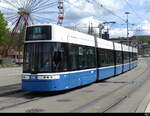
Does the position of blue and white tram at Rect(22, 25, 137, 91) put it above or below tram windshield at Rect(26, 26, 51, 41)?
below

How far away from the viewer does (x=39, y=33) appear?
47.8 feet

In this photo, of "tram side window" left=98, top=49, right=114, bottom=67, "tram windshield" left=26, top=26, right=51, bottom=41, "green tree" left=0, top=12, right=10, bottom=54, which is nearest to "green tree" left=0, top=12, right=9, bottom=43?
"green tree" left=0, top=12, right=10, bottom=54

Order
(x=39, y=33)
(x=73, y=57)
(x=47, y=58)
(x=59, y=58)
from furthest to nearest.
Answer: (x=73, y=57)
(x=39, y=33)
(x=59, y=58)
(x=47, y=58)

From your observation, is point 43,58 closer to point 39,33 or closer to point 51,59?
point 51,59

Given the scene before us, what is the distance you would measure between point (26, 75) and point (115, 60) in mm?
14669

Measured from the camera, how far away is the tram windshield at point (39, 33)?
47.3ft

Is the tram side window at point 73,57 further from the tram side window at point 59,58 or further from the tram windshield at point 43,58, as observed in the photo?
the tram windshield at point 43,58

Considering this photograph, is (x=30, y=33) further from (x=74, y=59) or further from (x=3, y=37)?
(x=3, y=37)

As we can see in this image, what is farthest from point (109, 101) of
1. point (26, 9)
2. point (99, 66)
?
point (26, 9)

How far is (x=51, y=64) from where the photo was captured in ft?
46.1

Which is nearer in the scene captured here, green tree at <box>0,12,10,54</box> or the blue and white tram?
the blue and white tram

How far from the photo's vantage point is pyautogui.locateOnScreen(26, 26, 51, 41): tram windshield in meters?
14.4

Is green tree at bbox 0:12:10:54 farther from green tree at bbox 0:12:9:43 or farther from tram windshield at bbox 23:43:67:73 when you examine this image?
tram windshield at bbox 23:43:67:73

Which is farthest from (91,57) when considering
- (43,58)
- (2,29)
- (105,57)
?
(2,29)
